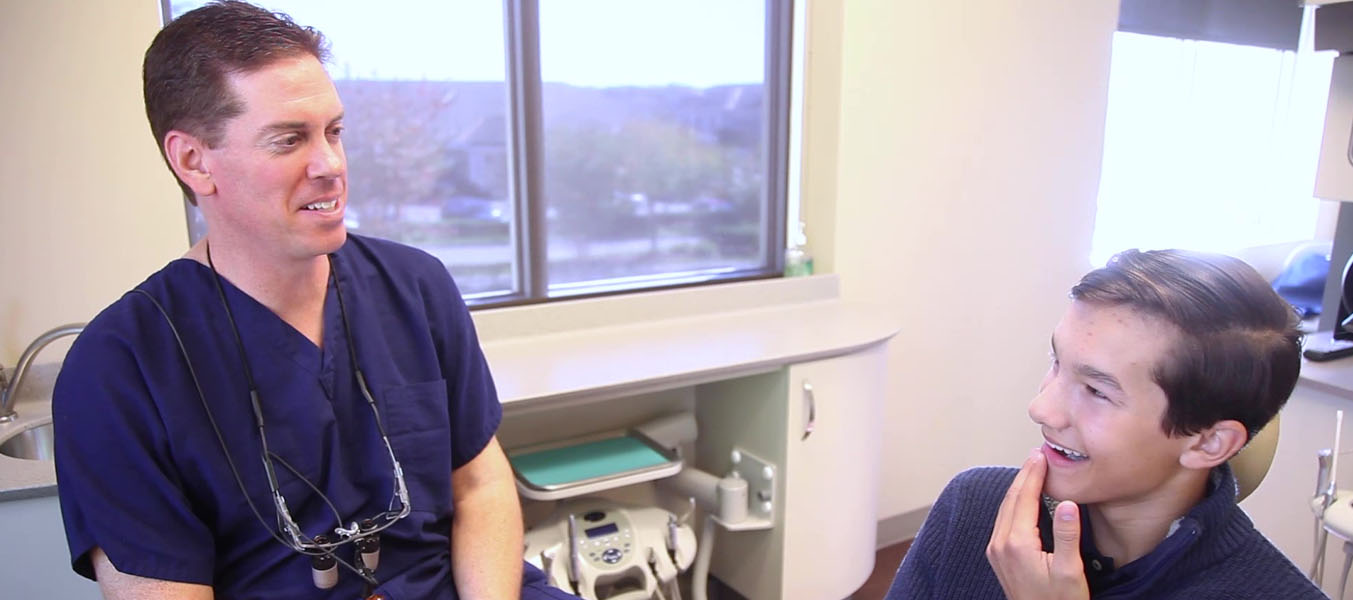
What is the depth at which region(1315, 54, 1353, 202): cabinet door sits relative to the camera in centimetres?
211

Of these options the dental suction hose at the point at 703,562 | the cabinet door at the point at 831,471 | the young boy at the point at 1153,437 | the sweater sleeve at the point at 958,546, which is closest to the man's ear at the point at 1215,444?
the young boy at the point at 1153,437

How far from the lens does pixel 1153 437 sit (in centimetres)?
88

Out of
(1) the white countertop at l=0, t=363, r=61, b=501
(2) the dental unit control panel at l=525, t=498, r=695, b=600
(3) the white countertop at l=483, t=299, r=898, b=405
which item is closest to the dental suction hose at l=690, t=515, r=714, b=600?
(2) the dental unit control panel at l=525, t=498, r=695, b=600

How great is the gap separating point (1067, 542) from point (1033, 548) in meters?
0.04

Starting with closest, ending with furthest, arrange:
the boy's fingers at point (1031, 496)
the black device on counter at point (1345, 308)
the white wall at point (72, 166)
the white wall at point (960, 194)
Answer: the boy's fingers at point (1031, 496) → the white wall at point (72, 166) → the black device on counter at point (1345, 308) → the white wall at point (960, 194)

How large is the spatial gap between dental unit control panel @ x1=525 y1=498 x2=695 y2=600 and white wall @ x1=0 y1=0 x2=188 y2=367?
99 cm

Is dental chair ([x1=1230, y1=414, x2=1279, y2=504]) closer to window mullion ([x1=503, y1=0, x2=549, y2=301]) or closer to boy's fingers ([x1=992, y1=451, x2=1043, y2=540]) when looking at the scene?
boy's fingers ([x1=992, y1=451, x2=1043, y2=540])

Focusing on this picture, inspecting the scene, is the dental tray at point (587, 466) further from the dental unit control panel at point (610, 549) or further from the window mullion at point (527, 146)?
the window mullion at point (527, 146)

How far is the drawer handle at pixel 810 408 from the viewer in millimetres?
1953

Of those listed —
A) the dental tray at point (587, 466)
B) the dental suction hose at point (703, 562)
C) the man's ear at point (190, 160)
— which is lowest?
the dental suction hose at point (703, 562)

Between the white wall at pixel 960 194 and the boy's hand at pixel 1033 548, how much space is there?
146 cm

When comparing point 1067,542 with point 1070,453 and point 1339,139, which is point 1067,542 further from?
point 1339,139

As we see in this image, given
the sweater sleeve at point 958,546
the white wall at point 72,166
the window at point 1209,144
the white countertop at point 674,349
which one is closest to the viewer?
the sweater sleeve at point 958,546

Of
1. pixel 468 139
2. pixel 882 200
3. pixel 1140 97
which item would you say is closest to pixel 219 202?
pixel 468 139
